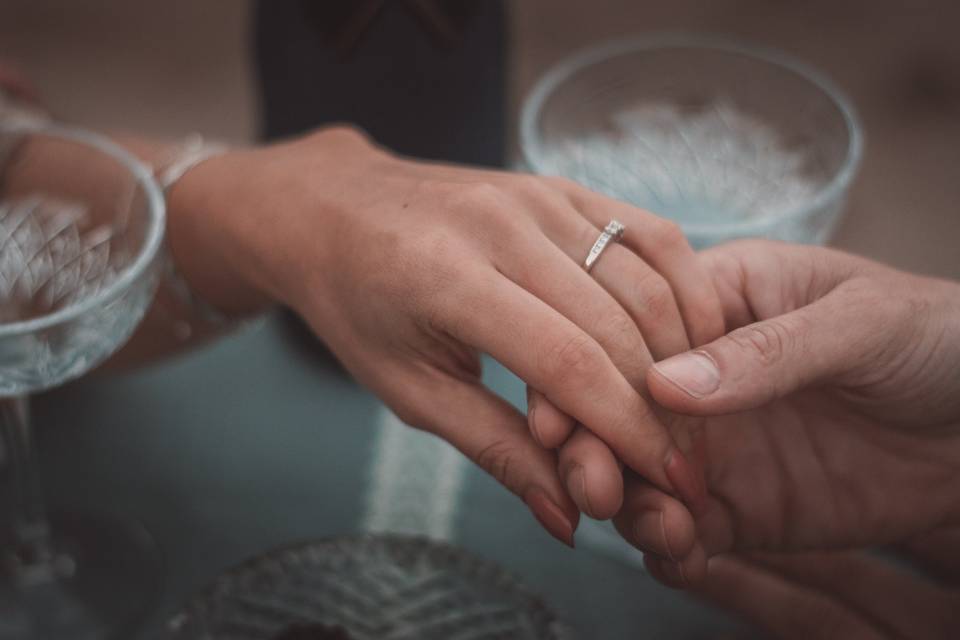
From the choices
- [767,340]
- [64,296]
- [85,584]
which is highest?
[767,340]

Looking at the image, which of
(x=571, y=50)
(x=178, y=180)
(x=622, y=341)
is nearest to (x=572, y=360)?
(x=622, y=341)

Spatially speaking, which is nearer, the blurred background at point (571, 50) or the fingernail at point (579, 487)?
the fingernail at point (579, 487)

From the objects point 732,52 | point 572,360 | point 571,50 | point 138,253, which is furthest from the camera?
point 571,50

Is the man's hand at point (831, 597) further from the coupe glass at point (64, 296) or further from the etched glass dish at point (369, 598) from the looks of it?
the coupe glass at point (64, 296)

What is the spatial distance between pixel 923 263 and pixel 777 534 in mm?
848

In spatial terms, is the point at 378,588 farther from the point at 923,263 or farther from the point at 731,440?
the point at 923,263

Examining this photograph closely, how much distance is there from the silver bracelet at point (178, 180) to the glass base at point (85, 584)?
0.42 feet

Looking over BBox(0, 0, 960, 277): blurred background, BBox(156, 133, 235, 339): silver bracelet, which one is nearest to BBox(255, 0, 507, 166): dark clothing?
BBox(156, 133, 235, 339): silver bracelet

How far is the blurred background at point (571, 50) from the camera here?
147 centimetres

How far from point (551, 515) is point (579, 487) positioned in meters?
0.02

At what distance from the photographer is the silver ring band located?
0.51 metres

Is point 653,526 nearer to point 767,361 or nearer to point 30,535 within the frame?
point 767,361

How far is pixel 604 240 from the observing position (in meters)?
0.51

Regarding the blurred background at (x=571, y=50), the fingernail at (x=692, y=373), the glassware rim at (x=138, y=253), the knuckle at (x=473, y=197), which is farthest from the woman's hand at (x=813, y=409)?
the blurred background at (x=571, y=50)
